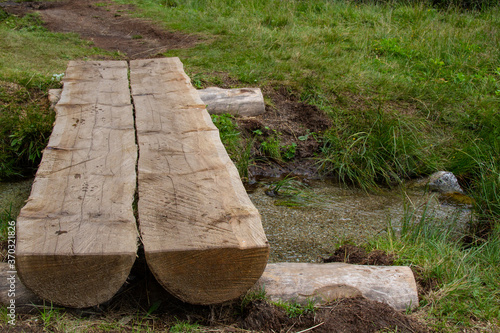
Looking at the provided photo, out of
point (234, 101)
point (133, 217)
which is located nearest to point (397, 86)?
point (234, 101)

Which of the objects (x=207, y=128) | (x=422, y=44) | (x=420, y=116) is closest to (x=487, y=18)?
(x=422, y=44)

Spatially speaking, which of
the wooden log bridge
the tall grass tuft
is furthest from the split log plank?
the wooden log bridge

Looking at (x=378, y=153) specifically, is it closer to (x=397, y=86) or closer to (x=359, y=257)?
(x=397, y=86)

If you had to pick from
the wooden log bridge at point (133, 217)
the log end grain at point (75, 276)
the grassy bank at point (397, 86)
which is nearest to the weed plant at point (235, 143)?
the grassy bank at point (397, 86)

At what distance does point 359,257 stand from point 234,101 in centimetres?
270

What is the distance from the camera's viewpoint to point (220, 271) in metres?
1.95

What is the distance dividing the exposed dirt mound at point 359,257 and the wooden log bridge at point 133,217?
2.75 ft

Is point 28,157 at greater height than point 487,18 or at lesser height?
lesser

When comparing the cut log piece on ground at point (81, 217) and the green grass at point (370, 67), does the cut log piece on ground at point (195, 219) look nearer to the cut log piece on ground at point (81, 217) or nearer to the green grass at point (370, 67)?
the cut log piece on ground at point (81, 217)

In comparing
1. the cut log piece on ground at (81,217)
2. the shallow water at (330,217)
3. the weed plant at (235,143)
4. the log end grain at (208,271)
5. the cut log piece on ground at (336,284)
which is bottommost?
the shallow water at (330,217)

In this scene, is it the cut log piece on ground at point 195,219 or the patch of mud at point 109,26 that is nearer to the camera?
the cut log piece on ground at point 195,219

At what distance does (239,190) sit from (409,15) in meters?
6.95

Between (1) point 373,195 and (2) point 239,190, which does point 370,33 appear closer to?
(1) point 373,195

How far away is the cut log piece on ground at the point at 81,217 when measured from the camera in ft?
6.05
